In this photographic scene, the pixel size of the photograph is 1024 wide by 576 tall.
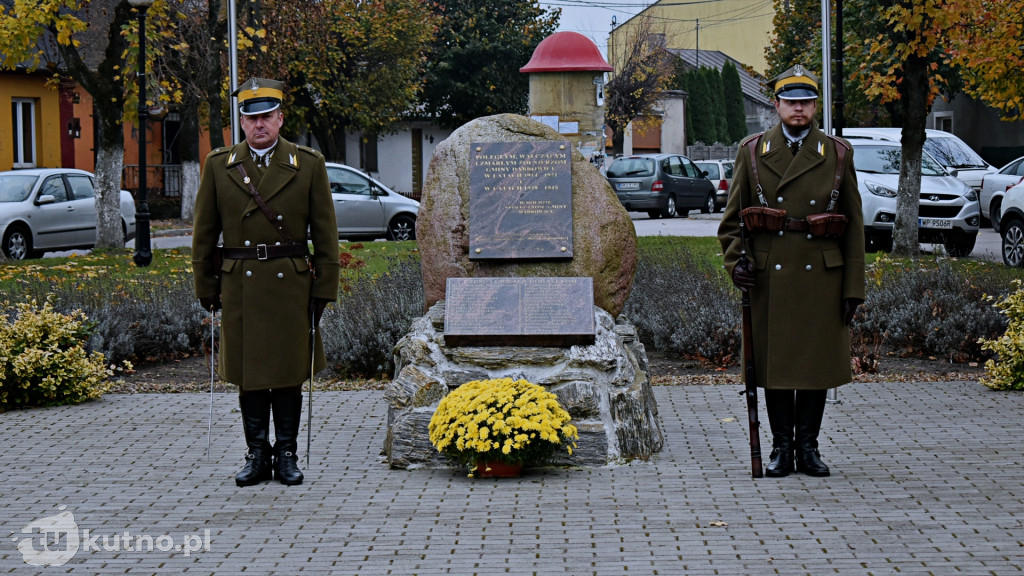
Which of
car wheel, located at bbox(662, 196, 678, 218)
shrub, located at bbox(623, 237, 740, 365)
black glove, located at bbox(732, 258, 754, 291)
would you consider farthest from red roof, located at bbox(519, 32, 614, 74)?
black glove, located at bbox(732, 258, 754, 291)

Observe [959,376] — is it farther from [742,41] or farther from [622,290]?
[742,41]

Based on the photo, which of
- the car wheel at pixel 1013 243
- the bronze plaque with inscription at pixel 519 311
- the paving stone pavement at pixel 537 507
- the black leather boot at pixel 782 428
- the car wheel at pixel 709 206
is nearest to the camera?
the paving stone pavement at pixel 537 507

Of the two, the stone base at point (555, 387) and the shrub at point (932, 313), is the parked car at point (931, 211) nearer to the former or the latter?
the shrub at point (932, 313)

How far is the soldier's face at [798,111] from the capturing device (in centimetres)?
671

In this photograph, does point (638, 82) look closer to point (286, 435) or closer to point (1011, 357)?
point (1011, 357)

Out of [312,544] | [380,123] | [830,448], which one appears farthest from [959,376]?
[380,123]

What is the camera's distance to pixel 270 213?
662cm

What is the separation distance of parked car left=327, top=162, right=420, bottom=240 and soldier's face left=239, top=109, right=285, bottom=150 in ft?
58.7

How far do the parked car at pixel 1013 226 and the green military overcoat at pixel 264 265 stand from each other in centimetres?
1329

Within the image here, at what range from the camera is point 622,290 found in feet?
27.1

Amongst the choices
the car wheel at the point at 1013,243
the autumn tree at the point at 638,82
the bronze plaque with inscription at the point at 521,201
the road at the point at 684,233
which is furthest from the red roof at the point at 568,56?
the autumn tree at the point at 638,82

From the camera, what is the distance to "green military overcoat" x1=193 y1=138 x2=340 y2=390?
21.8ft

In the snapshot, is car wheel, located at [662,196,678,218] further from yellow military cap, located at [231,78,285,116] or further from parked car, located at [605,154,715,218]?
yellow military cap, located at [231,78,285,116]
